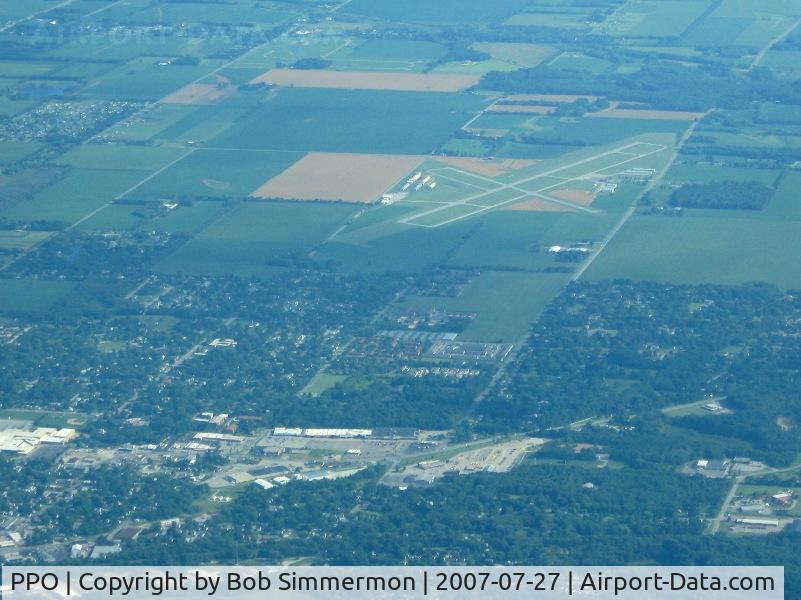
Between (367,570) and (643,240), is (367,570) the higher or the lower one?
the higher one

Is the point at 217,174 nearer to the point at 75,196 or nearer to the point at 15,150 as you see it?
the point at 75,196

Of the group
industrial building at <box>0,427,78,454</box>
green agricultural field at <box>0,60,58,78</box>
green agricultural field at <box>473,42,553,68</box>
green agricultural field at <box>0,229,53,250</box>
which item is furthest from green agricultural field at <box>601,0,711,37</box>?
industrial building at <box>0,427,78,454</box>

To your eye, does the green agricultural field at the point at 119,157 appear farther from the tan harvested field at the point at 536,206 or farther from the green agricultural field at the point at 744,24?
the green agricultural field at the point at 744,24

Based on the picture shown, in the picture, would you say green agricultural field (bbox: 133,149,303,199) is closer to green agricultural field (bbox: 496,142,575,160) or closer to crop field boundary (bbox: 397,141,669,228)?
crop field boundary (bbox: 397,141,669,228)

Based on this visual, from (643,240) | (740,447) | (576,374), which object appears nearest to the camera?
(740,447)

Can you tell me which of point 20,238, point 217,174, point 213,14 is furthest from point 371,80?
point 20,238

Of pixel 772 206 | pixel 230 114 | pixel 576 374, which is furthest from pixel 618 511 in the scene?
pixel 230 114

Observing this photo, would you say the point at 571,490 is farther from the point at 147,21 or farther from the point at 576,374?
the point at 147,21
